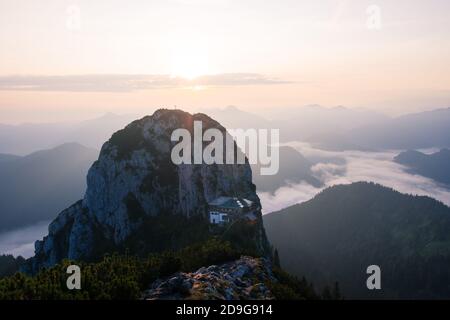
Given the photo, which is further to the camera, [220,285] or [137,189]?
[137,189]

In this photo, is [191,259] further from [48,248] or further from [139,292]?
[48,248]

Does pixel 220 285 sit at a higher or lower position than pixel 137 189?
higher

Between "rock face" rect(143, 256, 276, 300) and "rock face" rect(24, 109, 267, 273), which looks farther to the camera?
"rock face" rect(24, 109, 267, 273)
